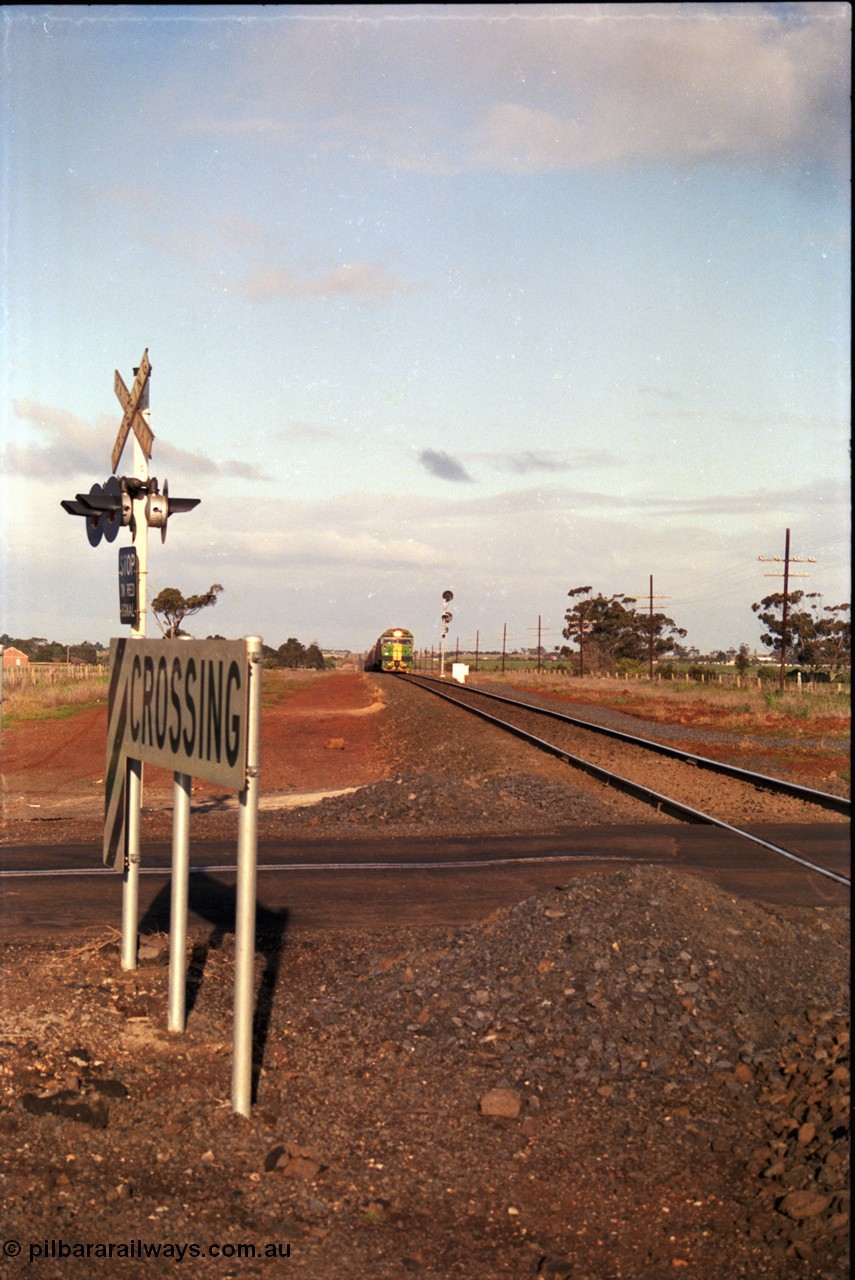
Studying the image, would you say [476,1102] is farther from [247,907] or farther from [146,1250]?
[146,1250]

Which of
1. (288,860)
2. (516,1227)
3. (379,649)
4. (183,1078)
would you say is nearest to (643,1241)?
(516,1227)

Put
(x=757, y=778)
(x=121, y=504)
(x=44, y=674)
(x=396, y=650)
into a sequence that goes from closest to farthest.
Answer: (x=121, y=504) → (x=757, y=778) → (x=44, y=674) → (x=396, y=650)

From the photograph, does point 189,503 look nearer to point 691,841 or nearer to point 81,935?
point 81,935

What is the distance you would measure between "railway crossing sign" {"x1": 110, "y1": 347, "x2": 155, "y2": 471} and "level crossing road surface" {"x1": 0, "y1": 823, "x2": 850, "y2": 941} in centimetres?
341

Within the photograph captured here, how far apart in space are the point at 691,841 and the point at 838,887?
8.40 feet

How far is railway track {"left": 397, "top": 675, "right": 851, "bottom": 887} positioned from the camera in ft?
47.4

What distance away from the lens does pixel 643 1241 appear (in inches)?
163

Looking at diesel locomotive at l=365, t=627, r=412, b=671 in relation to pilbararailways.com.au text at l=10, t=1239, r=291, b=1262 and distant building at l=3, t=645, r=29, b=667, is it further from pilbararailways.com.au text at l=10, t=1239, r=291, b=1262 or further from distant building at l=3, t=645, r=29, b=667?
pilbararailways.com.au text at l=10, t=1239, r=291, b=1262

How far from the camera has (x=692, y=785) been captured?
59.4 feet

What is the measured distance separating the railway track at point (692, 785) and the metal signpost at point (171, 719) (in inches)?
241

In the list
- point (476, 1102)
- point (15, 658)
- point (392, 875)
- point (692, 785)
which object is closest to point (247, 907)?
point (476, 1102)

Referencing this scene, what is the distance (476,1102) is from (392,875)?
521 centimetres

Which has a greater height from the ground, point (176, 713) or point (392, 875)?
point (176, 713)

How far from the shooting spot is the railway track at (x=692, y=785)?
47.4 feet
